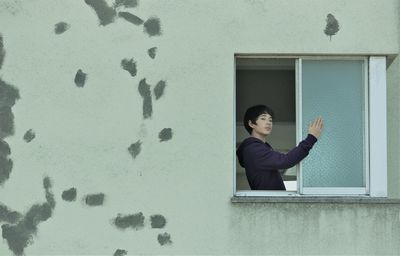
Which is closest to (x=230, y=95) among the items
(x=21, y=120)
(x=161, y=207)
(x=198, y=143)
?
(x=198, y=143)

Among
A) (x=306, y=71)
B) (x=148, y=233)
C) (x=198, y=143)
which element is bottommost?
(x=148, y=233)

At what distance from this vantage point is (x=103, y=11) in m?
11.7

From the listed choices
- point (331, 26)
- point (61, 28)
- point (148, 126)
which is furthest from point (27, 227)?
point (331, 26)

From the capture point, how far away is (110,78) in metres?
11.6

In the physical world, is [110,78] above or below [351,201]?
above

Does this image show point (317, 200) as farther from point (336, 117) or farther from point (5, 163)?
point (5, 163)

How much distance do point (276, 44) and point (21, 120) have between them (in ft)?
8.70

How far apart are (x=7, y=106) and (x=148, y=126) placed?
143 centimetres

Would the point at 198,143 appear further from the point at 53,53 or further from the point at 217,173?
the point at 53,53

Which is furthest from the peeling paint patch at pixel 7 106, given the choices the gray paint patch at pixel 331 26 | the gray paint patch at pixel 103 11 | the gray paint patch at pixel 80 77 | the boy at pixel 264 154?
the gray paint patch at pixel 331 26

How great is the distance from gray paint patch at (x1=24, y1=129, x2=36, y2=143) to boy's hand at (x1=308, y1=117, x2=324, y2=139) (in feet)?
9.03

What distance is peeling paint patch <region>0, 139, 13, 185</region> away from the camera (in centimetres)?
1158

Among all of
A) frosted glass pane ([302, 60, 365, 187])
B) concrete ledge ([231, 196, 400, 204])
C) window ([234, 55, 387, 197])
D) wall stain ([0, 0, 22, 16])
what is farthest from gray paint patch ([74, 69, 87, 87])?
frosted glass pane ([302, 60, 365, 187])

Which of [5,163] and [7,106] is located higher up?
[7,106]
